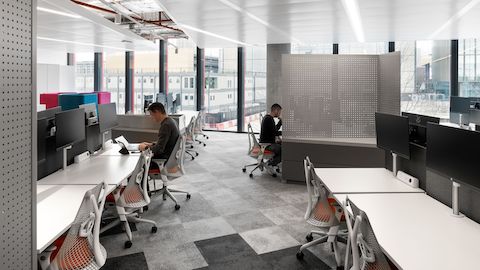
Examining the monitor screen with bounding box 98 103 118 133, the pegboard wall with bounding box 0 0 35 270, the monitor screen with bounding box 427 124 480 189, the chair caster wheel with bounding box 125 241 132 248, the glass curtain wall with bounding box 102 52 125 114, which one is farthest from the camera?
the glass curtain wall with bounding box 102 52 125 114

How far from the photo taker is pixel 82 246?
2242 millimetres

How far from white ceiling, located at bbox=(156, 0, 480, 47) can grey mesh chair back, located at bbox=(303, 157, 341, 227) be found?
288cm

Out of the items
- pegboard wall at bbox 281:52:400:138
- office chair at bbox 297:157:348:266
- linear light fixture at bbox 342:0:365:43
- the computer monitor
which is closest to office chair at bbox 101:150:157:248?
office chair at bbox 297:157:348:266

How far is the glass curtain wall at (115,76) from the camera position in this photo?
1301cm

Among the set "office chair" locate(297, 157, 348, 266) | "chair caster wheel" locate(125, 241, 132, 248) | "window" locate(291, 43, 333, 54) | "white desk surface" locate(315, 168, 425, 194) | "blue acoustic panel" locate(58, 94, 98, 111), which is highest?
"window" locate(291, 43, 333, 54)

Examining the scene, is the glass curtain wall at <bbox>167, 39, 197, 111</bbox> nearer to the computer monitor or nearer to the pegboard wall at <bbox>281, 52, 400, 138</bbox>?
the pegboard wall at <bbox>281, 52, 400, 138</bbox>

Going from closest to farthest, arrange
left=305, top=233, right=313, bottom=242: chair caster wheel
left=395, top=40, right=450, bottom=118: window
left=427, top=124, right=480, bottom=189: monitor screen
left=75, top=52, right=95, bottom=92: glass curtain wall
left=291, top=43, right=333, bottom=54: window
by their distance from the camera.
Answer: left=427, top=124, right=480, bottom=189: monitor screen
left=305, top=233, right=313, bottom=242: chair caster wheel
left=395, top=40, right=450, bottom=118: window
left=291, top=43, right=333, bottom=54: window
left=75, top=52, right=95, bottom=92: glass curtain wall

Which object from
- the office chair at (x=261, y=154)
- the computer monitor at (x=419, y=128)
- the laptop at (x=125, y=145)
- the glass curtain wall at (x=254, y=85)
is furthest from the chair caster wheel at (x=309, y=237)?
the glass curtain wall at (x=254, y=85)

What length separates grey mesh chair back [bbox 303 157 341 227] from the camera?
306 centimetres

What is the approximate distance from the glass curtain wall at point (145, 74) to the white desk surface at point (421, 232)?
10.8 meters

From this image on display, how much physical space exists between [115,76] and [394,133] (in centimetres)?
1172

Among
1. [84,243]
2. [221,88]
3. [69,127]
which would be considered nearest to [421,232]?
[84,243]

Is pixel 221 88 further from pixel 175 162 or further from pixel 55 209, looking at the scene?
pixel 55 209

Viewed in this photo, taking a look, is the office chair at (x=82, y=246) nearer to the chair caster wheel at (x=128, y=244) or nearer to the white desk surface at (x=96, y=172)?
the white desk surface at (x=96, y=172)
